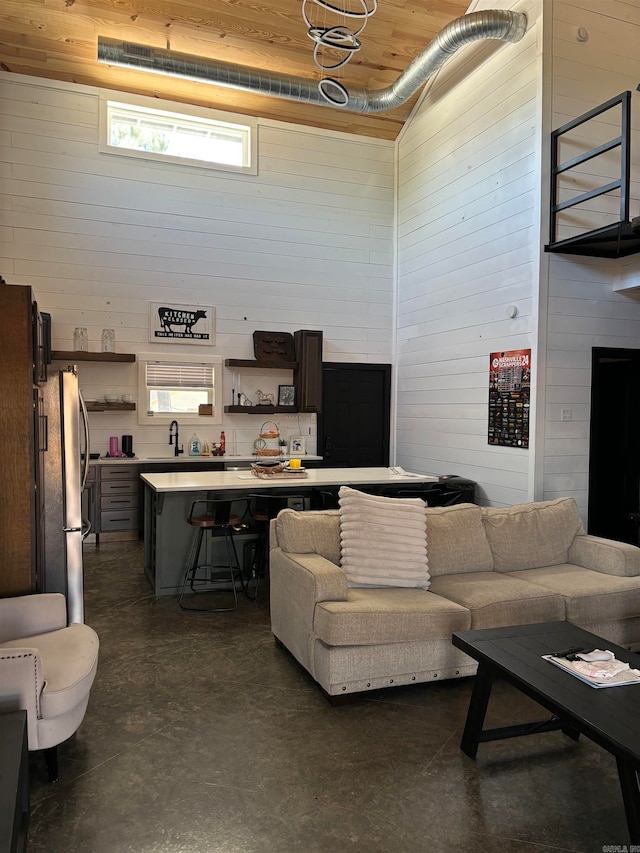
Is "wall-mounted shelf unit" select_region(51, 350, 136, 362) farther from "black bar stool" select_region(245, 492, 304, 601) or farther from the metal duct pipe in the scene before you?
the metal duct pipe

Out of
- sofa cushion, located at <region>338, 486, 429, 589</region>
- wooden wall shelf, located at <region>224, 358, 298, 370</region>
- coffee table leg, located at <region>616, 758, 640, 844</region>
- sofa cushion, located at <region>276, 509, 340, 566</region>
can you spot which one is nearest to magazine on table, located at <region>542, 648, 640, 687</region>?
coffee table leg, located at <region>616, 758, 640, 844</region>

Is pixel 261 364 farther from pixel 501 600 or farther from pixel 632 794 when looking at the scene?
pixel 632 794

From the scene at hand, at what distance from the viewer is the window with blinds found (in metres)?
7.32

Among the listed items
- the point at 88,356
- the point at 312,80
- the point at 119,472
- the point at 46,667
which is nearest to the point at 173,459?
the point at 119,472

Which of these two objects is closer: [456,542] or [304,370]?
[456,542]

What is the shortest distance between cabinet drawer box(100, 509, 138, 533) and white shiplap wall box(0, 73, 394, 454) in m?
0.85

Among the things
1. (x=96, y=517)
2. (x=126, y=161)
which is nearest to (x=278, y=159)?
(x=126, y=161)

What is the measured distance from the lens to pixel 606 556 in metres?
4.03

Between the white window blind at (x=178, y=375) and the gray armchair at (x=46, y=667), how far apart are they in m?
4.78

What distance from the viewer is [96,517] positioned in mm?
6641

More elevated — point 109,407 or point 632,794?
point 109,407

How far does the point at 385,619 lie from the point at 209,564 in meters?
2.25

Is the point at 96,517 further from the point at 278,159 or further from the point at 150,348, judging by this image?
the point at 278,159

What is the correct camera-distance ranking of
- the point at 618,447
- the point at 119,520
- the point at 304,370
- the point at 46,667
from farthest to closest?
the point at 304,370 → the point at 119,520 → the point at 618,447 → the point at 46,667
